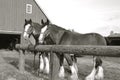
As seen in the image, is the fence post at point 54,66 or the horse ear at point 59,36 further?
the horse ear at point 59,36

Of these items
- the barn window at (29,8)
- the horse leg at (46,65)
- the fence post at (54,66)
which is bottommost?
the horse leg at (46,65)

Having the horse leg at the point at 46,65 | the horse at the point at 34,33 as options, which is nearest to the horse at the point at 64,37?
the horse leg at the point at 46,65

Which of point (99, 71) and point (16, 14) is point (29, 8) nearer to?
point (16, 14)

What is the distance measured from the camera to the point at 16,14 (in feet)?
80.6

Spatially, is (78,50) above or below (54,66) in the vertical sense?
above

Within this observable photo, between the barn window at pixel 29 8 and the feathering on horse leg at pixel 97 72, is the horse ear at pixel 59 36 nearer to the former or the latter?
the feathering on horse leg at pixel 97 72

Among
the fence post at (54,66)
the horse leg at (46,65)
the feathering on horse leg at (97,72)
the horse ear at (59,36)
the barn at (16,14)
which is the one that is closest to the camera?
the fence post at (54,66)

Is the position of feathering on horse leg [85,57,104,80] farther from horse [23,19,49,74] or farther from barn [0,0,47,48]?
barn [0,0,47,48]

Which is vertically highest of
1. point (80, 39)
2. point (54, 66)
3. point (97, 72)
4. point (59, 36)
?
point (59, 36)

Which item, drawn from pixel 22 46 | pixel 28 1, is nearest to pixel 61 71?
pixel 22 46

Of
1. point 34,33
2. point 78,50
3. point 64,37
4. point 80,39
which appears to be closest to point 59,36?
point 64,37

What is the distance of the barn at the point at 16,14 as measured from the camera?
2369 centimetres

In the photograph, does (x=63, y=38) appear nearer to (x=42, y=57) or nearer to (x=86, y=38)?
(x=86, y=38)

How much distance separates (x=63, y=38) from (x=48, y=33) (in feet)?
2.10
